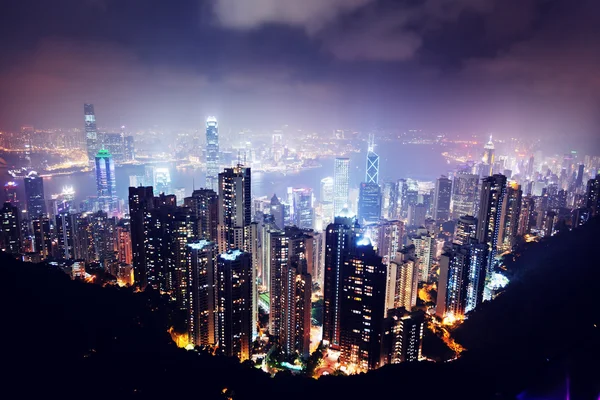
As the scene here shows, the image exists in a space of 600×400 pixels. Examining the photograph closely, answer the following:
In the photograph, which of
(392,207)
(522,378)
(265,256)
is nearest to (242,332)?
(265,256)

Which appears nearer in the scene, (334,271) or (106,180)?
(334,271)

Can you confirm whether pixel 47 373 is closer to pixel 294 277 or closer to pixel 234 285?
pixel 234 285

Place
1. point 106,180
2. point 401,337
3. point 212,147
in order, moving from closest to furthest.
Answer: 1. point 401,337
2. point 106,180
3. point 212,147

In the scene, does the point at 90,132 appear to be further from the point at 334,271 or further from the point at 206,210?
the point at 334,271

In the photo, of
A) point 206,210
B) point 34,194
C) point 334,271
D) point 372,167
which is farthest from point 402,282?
point 34,194

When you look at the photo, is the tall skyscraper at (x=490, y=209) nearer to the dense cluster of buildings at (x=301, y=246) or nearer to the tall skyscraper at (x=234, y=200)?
the dense cluster of buildings at (x=301, y=246)

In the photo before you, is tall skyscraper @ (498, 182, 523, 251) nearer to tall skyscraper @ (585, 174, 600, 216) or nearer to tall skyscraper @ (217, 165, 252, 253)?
tall skyscraper @ (585, 174, 600, 216)
